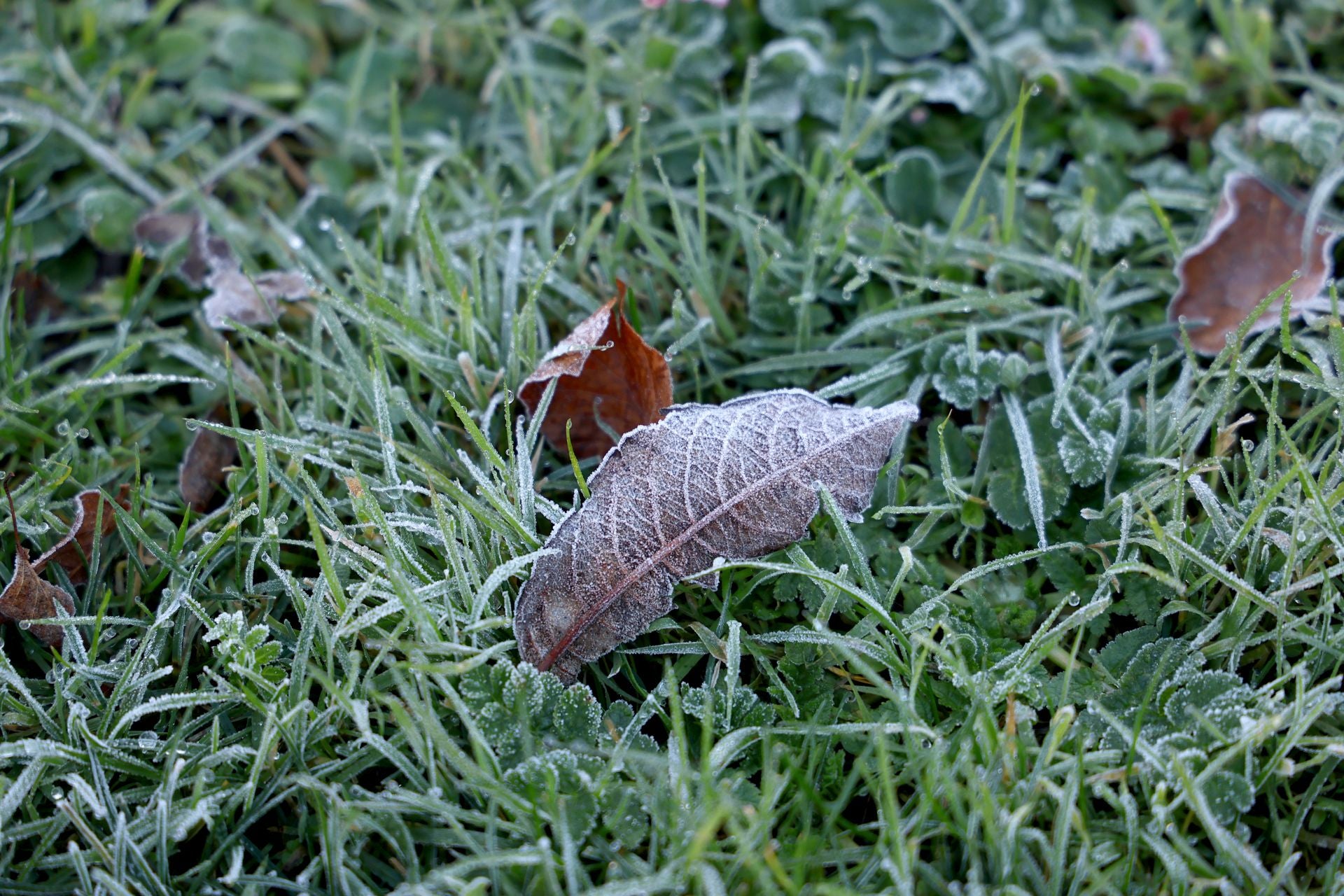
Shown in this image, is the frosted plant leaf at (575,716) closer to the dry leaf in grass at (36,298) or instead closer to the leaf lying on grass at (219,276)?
the leaf lying on grass at (219,276)

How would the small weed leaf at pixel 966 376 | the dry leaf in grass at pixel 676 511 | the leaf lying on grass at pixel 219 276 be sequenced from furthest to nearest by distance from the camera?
the leaf lying on grass at pixel 219 276 → the small weed leaf at pixel 966 376 → the dry leaf in grass at pixel 676 511

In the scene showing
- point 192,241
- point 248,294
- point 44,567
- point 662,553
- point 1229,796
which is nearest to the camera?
point 1229,796

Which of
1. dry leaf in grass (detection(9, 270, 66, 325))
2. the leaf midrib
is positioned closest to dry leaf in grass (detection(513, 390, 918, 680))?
the leaf midrib

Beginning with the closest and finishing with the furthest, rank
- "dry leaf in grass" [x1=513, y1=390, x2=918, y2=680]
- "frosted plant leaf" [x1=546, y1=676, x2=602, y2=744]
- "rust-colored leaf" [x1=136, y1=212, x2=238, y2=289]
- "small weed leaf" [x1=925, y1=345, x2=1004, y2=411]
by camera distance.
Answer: "frosted plant leaf" [x1=546, y1=676, x2=602, y2=744], "dry leaf in grass" [x1=513, y1=390, x2=918, y2=680], "small weed leaf" [x1=925, y1=345, x2=1004, y2=411], "rust-colored leaf" [x1=136, y1=212, x2=238, y2=289]

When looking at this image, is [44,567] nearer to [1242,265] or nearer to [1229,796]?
[1229,796]

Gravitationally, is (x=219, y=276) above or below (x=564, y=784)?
above

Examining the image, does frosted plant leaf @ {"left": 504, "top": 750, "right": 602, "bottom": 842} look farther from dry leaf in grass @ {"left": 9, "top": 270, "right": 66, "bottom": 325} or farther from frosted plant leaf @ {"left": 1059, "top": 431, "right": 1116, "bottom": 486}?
dry leaf in grass @ {"left": 9, "top": 270, "right": 66, "bottom": 325}

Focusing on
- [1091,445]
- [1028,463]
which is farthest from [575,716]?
[1091,445]

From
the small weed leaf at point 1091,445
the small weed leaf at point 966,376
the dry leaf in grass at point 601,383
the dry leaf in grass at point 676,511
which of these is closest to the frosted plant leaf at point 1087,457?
the small weed leaf at point 1091,445
